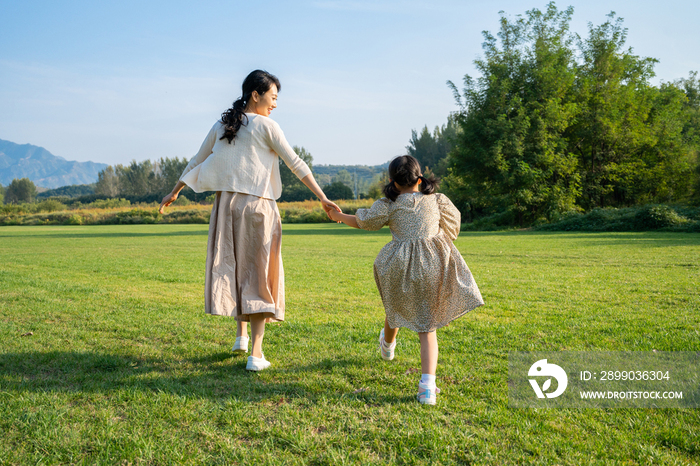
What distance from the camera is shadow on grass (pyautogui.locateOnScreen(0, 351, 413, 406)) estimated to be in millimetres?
2920

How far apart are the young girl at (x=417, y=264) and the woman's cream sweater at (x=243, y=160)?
864 millimetres

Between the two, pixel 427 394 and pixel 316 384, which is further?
pixel 316 384

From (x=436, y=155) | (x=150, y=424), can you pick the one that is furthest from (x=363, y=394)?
(x=436, y=155)

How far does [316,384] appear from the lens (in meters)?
3.05

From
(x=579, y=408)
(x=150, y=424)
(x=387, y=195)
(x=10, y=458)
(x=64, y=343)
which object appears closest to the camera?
(x=10, y=458)

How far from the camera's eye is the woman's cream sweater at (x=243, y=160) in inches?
133

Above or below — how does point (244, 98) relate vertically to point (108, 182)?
below

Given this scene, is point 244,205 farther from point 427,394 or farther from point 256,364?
point 427,394

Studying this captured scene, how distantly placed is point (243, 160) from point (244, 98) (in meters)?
0.53

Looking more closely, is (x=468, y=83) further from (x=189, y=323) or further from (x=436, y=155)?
(x=436, y=155)

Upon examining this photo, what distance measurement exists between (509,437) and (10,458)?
2414 mm

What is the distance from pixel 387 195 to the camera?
3.16m

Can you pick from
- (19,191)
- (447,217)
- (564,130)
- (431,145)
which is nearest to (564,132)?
(564,130)

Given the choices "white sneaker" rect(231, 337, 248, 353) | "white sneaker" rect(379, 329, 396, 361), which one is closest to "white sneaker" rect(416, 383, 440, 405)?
"white sneaker" rect(379, 329, 396, 361)
